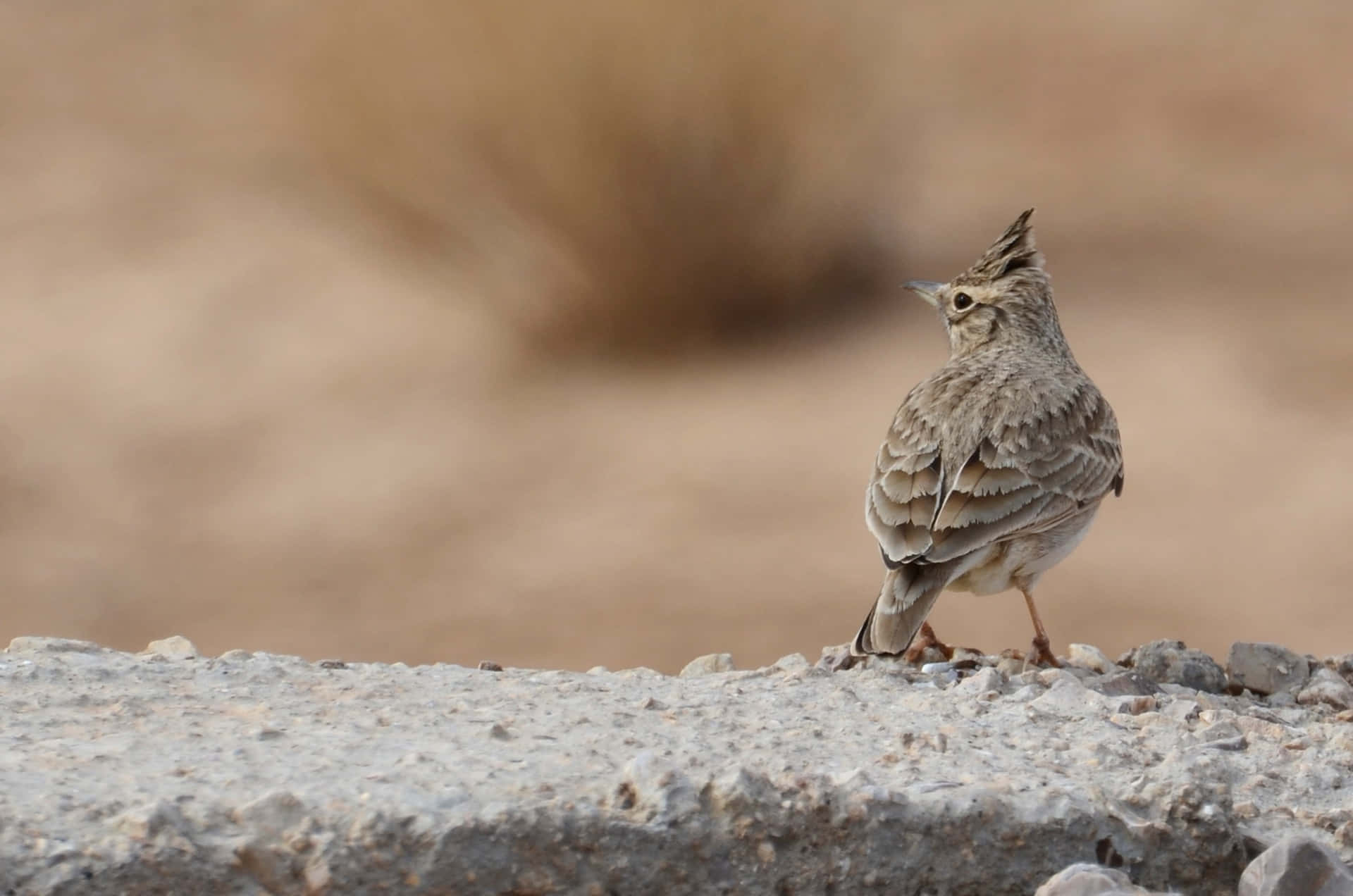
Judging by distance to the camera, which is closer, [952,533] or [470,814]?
[470,814]

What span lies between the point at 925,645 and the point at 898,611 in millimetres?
415

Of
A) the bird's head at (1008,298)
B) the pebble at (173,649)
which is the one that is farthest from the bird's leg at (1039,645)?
the pebble at (173,649)

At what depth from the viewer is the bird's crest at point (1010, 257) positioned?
581 cm

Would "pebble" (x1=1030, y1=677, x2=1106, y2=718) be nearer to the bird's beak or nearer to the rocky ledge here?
the rocky ledge

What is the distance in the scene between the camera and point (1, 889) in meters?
2.67

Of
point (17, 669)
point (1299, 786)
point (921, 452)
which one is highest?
point (921, 452)

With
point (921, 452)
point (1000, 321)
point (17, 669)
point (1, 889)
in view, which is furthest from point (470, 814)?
point (1000, 321)

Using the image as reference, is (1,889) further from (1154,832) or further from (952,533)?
(952,533)

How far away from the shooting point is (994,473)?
4.71m

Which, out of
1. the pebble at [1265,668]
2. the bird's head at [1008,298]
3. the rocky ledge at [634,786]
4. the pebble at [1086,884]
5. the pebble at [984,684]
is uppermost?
the bird's head at [1008,298]

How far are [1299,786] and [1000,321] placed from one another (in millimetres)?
2615

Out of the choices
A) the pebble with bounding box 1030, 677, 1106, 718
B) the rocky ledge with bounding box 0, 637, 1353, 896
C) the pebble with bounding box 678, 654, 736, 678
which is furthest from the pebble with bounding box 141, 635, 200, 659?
the pebble with bounding box 1030, 677, 1106, 718

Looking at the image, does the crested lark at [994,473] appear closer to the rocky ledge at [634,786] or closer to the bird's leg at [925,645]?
the bird's leg at [925,645]

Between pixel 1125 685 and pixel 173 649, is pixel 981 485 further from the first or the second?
pixel 173 649
